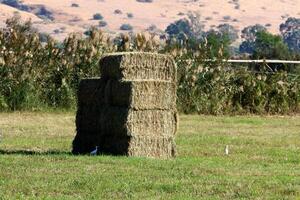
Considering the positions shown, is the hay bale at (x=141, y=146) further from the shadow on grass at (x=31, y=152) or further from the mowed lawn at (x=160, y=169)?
the shadow on grass at (x=31, y=152)

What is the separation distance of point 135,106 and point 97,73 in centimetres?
1168

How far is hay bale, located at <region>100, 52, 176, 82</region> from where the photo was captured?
53.8 ft

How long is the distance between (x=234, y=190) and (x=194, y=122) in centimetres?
1254

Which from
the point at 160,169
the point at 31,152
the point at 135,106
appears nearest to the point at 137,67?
the point at 135,106

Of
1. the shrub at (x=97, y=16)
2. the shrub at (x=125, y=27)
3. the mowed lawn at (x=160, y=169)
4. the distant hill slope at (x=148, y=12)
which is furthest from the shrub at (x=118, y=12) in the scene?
the mowed lawn at (x=160, y=169)

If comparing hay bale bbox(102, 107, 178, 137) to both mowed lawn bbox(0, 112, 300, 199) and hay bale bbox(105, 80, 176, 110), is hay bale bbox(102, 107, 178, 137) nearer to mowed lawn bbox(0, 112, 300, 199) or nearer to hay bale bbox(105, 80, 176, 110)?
hay bale bbox(105, 80, 176, 110)

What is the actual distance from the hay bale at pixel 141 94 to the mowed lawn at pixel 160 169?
39.6 inches

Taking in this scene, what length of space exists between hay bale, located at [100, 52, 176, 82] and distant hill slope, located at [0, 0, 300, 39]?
10293 centimetres

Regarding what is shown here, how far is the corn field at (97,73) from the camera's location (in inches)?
1063

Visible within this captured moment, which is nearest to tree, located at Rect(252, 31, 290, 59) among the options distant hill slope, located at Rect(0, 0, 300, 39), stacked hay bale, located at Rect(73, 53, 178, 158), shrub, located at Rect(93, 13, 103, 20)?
stacked hay bale, located at Rect(73, 53, 178, 158)

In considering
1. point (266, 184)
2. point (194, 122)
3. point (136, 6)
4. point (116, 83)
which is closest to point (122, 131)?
point (116, 83)

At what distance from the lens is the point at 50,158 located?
15.1 metres

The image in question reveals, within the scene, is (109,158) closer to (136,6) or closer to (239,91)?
(239,91)

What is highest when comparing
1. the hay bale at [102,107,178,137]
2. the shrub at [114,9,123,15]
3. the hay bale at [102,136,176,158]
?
the shrub at [114,9,123,15]
